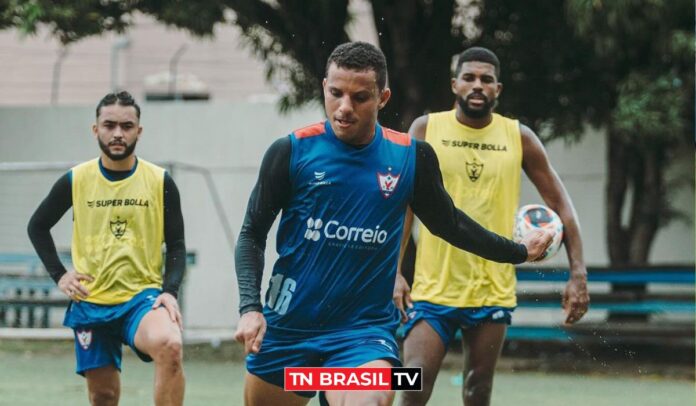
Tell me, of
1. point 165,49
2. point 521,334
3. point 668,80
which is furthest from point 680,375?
point 165,49

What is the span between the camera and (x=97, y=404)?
7207 millimetres

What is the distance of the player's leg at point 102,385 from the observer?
7250 mm

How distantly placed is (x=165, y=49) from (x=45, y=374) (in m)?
9.71

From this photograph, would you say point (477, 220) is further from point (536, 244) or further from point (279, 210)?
point (279, 210)

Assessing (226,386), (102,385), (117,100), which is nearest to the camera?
(102,385)

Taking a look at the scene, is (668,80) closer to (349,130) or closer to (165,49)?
(349,130)

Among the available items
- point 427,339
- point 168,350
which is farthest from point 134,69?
point 427,339

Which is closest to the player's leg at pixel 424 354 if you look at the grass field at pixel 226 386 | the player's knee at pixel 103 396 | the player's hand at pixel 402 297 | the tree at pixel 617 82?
the player's hand at pixel 402 297

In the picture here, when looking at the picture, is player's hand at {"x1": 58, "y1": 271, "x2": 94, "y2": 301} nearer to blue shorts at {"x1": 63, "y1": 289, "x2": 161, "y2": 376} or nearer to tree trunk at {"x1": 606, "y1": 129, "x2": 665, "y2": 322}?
blue shorts at {"x1": 63, "y1": 289, "x2": 161, "y2": 376}

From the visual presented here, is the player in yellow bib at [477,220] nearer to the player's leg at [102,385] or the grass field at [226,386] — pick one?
the player's leg at [102,385]

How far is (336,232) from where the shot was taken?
16.3ft

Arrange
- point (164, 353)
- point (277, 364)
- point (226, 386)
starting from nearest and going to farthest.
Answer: point (277, 364)
point (164, 353)
point (226, 386)

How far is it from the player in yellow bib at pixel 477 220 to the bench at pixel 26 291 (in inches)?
343

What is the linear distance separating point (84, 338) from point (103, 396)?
37 cm
